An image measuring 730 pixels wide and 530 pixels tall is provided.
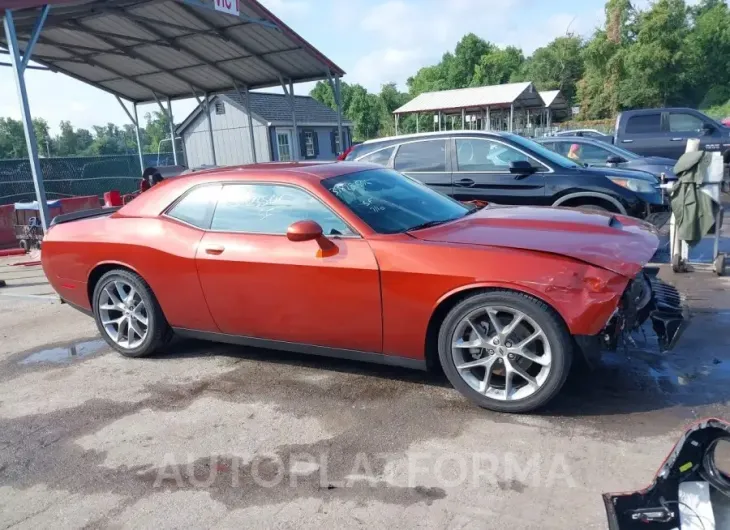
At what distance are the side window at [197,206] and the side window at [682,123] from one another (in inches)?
539

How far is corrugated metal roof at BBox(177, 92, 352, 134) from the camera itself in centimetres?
3023

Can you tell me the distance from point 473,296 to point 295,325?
128 centimetres

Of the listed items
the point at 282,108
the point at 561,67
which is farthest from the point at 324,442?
the point at 561,67

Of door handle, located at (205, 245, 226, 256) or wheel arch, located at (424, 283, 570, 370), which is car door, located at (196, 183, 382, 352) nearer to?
door handle, located at (205, 245, 226, 256)

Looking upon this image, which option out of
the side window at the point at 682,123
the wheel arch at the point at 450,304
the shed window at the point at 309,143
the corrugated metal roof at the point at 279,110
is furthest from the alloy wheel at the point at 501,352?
the shed window at the point at 309,143

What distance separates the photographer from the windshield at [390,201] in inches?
152

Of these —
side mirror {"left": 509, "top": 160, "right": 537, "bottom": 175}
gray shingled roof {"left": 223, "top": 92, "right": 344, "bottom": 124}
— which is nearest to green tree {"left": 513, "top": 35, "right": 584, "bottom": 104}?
gray shingled roof {"left": 223, "top": 92, "right": 344, "bottom": 124}

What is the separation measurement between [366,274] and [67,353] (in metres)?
3.17

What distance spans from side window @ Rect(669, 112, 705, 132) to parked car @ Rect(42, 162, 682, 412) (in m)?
12.2

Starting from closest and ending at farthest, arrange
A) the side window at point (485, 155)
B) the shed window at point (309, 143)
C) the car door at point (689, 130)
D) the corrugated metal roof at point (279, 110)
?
the side window at point (485, 155)
the car door at point (689, 130)
the corrugated metal roof at point (279, 110)
the shed window at point (309, 143)

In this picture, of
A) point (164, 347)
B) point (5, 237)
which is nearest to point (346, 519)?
point (164, 347)

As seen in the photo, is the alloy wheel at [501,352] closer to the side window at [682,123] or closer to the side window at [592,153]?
the side window at [592,153]

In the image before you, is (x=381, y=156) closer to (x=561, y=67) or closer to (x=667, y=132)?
(x=667, y=132)

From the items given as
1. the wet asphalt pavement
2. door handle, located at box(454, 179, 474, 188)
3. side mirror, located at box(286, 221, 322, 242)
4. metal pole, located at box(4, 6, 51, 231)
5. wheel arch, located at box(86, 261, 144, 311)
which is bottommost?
the wet asphalt pavement
